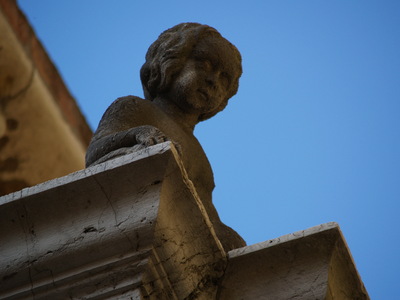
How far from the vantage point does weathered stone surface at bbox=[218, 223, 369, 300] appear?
2.49 metres

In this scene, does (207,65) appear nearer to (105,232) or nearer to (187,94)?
(187,94)

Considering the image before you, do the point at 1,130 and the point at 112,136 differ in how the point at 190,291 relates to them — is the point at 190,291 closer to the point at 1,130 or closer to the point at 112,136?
the point at 112,136

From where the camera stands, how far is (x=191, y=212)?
2393 mm

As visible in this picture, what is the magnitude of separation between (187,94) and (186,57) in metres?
0.13

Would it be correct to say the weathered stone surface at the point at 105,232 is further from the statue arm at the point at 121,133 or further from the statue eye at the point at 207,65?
the statue eye at the point at 207,65

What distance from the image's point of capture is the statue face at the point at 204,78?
3.06 metres

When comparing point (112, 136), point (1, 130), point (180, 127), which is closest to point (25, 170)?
point (1, 130)

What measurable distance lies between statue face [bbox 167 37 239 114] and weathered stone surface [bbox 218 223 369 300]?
70 cm

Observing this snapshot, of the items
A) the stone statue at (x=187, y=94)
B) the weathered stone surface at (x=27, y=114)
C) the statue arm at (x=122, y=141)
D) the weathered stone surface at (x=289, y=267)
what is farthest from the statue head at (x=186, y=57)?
the weathered stone surface at (x=27, y=114)

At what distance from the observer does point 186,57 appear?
10.2 feet

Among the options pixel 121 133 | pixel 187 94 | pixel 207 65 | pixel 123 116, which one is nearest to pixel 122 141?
pixel 121 133

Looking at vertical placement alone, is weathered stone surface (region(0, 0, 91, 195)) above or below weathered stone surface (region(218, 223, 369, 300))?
above

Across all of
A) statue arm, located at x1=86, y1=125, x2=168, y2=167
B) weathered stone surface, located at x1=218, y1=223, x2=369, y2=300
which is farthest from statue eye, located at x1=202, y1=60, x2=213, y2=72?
weathered stone surface, located at x1=218, y1=223, x2=369, y2=300

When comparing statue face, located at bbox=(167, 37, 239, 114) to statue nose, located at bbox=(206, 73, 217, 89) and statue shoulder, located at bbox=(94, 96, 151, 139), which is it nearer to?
statue nose, located at bbox=(206, 73, 217, 89)
